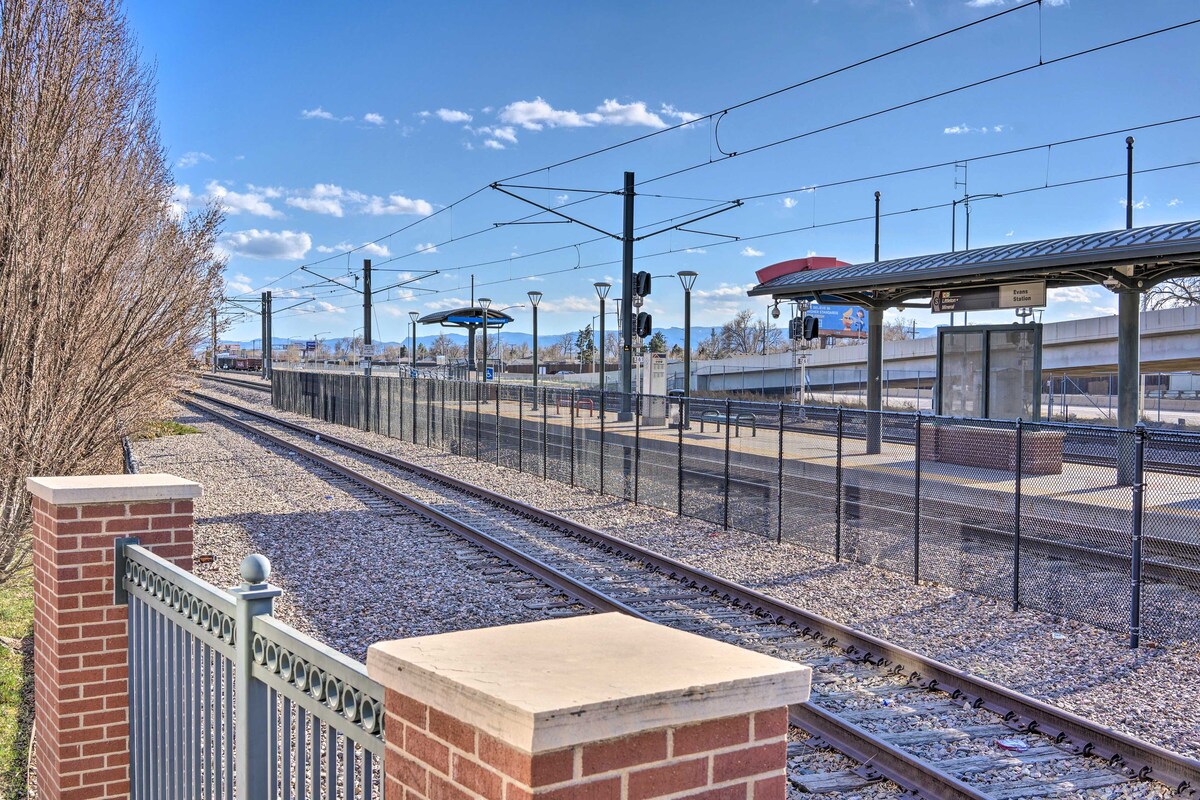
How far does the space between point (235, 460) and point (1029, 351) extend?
60.0 ft

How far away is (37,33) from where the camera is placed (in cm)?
988

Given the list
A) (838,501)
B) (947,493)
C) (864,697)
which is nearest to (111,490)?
(864,697)

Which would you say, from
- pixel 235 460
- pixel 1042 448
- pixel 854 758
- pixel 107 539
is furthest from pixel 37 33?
pixel 235 460

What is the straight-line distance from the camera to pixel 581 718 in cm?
197

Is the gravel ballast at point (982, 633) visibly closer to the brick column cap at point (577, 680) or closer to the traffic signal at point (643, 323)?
the brick column cap at point (577, 680)

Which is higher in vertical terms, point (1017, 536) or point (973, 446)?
point (973, 446)

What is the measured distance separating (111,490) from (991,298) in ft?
60.4

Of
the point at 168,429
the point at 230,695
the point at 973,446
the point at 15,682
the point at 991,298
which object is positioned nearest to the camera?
the point at 230,695

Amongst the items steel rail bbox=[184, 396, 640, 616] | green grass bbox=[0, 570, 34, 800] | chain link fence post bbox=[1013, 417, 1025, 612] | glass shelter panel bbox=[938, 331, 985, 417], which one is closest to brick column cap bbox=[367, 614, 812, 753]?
green grass bbox=[0, 570, 34, 800]

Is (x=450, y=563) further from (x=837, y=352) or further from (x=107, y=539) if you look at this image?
(x=837, y=352)

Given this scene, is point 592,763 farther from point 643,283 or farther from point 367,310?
point 367,310

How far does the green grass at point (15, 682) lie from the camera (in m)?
6.73

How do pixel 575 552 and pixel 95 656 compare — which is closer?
pixel 95 656

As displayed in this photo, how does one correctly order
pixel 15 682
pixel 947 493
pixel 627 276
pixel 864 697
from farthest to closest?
pixel 627 276 < pixel 947 493 < pixel 15 682 < pixel 864 697
